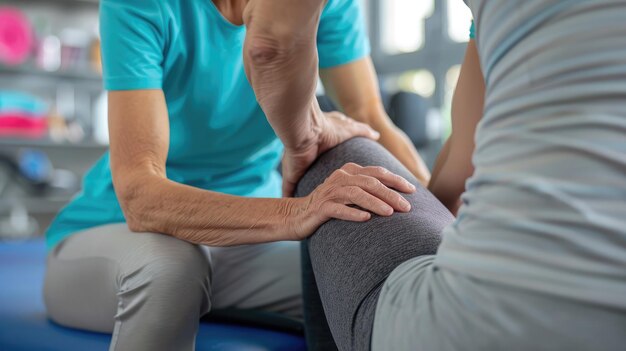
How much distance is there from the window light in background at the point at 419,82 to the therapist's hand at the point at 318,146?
3.28 m

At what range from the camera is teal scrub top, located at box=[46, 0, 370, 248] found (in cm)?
113

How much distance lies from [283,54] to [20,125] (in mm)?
3770

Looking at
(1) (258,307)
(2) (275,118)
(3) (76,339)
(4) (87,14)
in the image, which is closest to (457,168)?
(2) (275,118)

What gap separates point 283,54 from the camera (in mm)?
711

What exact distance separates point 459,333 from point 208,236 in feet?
1.79

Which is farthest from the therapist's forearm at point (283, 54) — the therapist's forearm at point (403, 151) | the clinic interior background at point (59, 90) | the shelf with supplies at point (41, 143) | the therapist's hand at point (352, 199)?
the shelf with supplies at point (41, 143)

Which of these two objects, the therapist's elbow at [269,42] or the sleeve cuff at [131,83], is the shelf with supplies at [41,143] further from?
the therapist's elbow at [269,42]

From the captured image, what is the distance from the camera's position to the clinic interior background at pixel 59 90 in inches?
158

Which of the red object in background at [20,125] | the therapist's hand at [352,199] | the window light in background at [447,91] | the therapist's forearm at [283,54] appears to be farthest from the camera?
the window light in background at [447,91]

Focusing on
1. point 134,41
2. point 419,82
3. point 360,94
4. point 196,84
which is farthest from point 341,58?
point 419,82

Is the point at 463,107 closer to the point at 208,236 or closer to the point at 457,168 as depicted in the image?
the point at 457,168

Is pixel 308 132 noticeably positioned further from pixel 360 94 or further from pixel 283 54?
pixel 360 94

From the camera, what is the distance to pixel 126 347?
3.09 feet

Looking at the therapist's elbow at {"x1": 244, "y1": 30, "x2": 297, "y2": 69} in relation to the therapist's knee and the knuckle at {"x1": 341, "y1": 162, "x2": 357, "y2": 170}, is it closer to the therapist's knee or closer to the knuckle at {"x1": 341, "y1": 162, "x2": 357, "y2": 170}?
the knuckle at {"x1": 341, "y1": 162, "x2": 357, "y2": 170}
